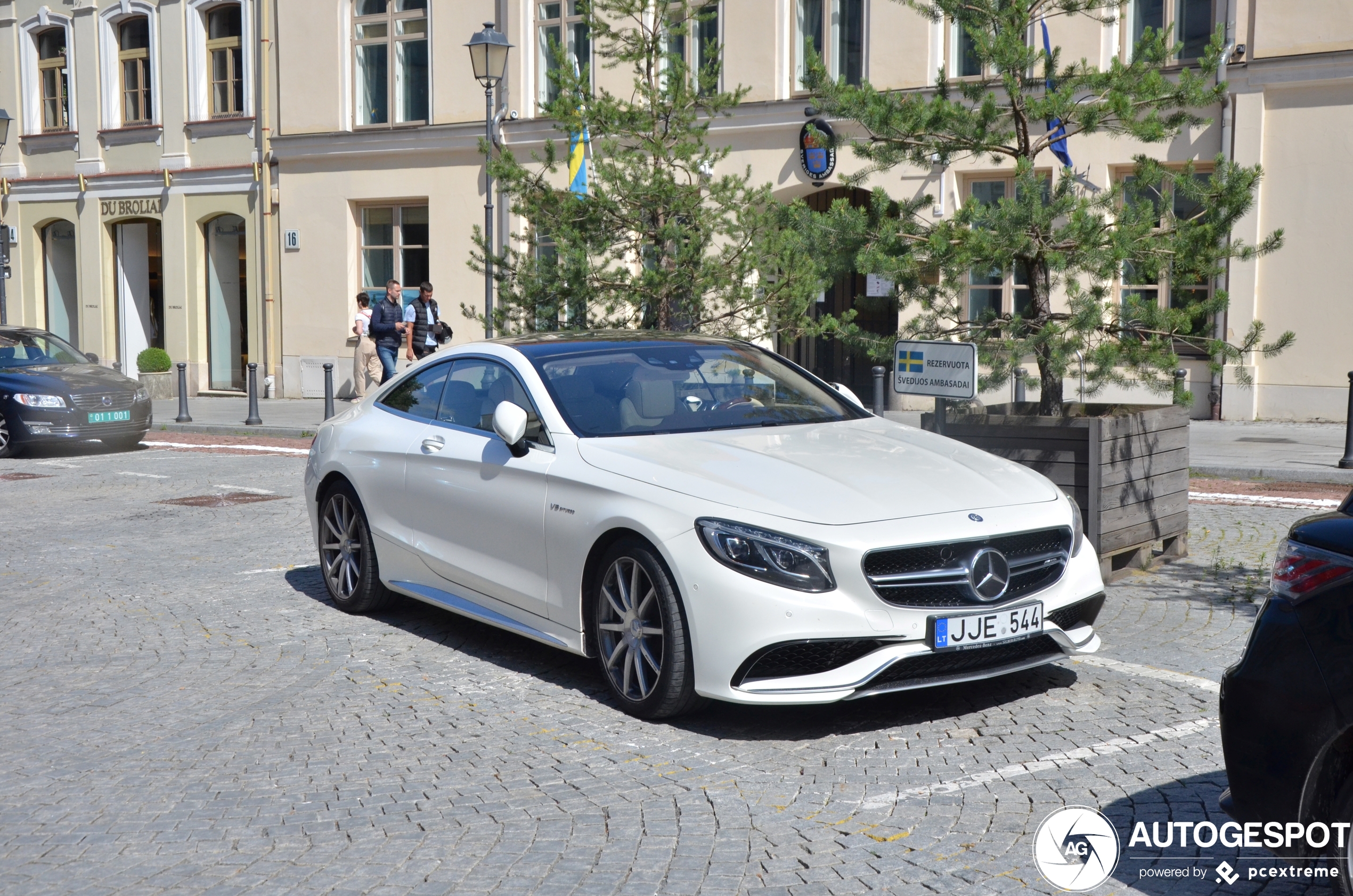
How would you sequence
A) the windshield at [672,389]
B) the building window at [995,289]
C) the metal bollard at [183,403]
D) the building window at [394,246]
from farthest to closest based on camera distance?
the building window at [394,246]
the metal bollard at [183,403]
the building window at [995,289]
the windshield at [672,389]

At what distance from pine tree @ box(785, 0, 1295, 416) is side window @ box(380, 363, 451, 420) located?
2.54m

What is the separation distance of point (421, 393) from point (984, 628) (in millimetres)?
3268

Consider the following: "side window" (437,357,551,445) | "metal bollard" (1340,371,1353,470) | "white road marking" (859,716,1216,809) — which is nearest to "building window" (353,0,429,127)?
"metal bollard" (1340,371,1353,470)

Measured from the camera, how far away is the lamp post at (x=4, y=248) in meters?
26.7

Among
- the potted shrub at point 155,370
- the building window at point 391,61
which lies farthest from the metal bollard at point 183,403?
the building window at point 391,61

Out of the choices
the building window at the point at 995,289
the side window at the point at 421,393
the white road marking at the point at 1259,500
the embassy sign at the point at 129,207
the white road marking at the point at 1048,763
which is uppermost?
the embassy sign at the point at 129,207

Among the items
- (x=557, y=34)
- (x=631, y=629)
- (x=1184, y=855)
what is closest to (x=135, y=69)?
(x=557, y=34)

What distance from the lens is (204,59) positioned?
27.4 m

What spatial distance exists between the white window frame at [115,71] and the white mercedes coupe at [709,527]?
23469 mm

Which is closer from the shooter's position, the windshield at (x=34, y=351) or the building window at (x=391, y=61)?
the windshield at (x=34, y=351)

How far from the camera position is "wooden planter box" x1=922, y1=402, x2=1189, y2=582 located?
7.69 m

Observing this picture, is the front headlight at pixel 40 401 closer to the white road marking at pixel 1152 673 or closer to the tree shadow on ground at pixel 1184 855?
the white road marking at pixel 1152 673

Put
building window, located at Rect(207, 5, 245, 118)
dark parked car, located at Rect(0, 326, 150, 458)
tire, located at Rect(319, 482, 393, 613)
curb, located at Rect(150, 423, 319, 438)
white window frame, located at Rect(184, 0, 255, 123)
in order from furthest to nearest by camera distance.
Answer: building window, located at Rect(207, 5, 245, 118) < white window frame, located at Rect(184, 0, 255, 123) < curb, located at Rect(150, 423, 319, 438) < dark parked car, located at Rect(0, 326, 150, 458) < tire, located at Rect(319, 482, 393, 613)

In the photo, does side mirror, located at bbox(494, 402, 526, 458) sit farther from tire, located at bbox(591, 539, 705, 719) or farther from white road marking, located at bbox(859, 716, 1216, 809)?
white road marking, located at bbox(859, 716, 1216, 809)
